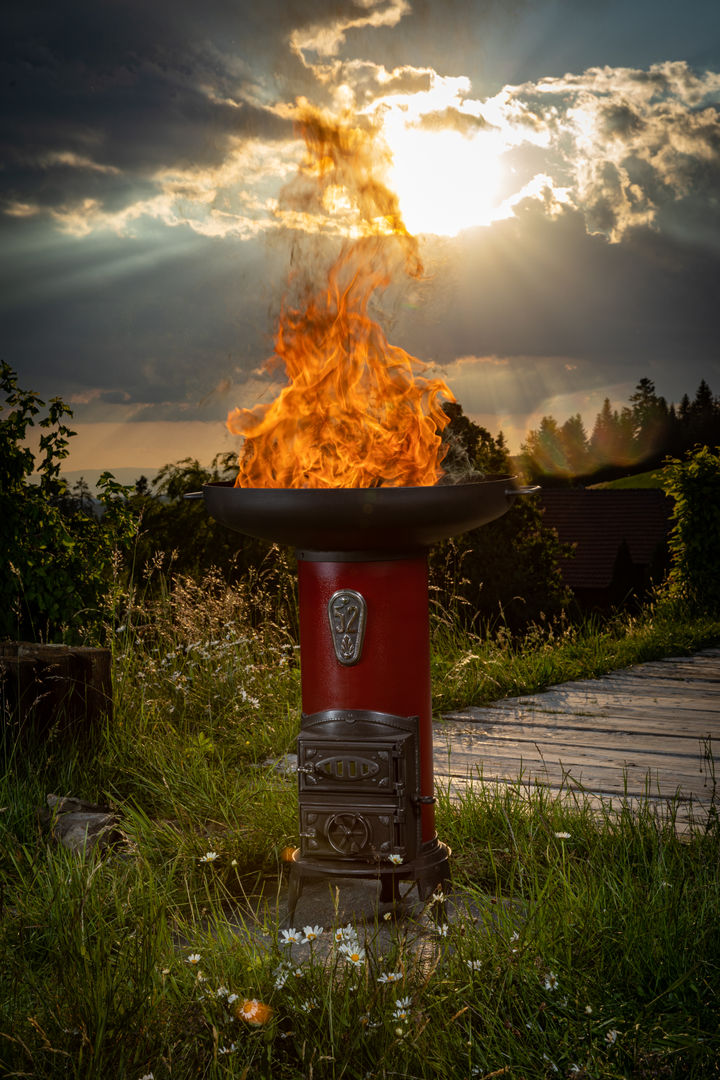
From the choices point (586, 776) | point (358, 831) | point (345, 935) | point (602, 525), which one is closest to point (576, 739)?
point (586, 776)

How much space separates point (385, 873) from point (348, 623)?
0.65 meters

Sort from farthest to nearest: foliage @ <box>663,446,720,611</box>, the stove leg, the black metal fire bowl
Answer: foliage @ <box>663,446,720,611</box> < the stove leg < the black metal fire bowl

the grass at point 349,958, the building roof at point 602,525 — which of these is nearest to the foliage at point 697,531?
the grass at point 349,958

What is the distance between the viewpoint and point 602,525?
31.6 meters

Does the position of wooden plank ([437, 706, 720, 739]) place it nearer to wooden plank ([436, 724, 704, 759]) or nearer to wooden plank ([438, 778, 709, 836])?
wooden plank ([436, 724, 704, 759])

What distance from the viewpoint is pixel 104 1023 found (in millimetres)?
1771

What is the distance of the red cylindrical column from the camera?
8.59 feet

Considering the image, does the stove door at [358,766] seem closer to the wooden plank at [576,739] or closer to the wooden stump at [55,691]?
the wooden stump at [55,691]

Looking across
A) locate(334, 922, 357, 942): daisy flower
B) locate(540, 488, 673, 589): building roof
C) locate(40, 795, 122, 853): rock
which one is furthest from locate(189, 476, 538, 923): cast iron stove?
locate(540, 488, 673, 589): building roof

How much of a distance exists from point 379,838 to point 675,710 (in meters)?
2.66

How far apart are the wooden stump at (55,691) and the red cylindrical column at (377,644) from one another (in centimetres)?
150

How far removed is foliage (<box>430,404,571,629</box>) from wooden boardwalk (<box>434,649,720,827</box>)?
5394 mm

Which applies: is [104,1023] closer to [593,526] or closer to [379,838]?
[379,838]

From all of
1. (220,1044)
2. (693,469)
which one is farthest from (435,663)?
(693,469)
